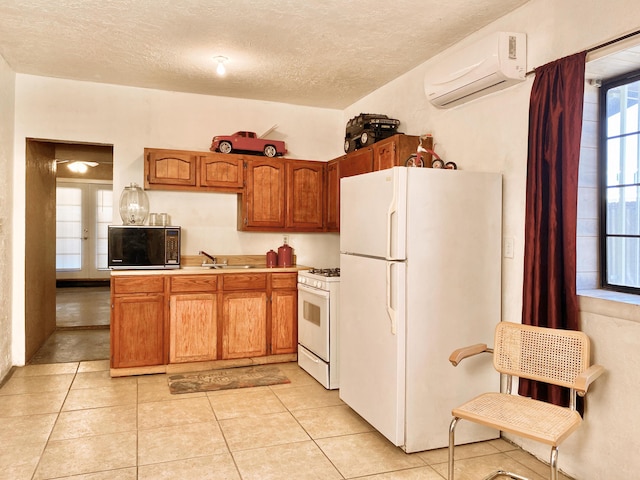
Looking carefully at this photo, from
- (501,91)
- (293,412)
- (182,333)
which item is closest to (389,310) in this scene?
(293,412)

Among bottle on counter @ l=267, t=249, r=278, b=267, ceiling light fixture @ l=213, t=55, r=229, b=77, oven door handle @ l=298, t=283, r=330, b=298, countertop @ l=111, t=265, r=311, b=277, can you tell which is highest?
ceiling light fixture @ l=213, t=55, r=229, b=77

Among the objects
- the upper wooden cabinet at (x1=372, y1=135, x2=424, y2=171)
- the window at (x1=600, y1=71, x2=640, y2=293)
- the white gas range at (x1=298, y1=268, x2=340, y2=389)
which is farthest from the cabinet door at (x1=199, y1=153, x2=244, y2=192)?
the window at (x1=600, y1=71, x2=640, y2=293)

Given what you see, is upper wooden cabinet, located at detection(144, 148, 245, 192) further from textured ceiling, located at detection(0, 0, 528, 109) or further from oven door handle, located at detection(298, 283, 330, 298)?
oven door handle, located at detection(298, 283, 330, 298)

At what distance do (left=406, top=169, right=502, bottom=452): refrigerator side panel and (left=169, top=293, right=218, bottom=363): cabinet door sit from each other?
2.22 m

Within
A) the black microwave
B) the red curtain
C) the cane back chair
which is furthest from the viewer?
the black microwave

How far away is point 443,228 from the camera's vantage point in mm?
2805

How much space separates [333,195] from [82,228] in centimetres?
740

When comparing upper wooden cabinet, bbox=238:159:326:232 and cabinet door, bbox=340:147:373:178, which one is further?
upper wooden cabinet, bbox=238:159:326:232

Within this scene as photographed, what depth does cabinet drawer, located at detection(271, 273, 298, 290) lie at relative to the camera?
454 cm

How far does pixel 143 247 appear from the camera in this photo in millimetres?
4305

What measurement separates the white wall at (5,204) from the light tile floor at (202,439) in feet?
1.46

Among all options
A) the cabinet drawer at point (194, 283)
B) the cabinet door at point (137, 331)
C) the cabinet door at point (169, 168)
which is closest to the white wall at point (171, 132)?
the cabinet door at point (169, 168)

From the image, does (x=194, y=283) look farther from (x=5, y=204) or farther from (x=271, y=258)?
(x=5, y=204)

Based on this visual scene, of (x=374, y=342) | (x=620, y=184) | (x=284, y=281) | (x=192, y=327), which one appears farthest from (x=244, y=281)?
(x=620, y=184)
